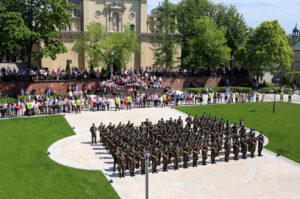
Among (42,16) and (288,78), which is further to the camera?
(288,78)

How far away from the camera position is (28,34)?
117 ft

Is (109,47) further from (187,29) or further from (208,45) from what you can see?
(208,45)

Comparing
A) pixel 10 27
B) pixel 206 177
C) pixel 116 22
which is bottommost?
pixel 206 177

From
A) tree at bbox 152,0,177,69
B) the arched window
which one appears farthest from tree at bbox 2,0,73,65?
tree at bbox 152,0,177,69

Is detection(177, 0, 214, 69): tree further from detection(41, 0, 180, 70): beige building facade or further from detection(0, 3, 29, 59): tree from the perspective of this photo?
Answer: detection(0, 3, 29, 59): tree

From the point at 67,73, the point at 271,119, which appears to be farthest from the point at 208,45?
the point at 67,73

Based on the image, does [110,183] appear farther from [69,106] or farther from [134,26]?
[134,26]

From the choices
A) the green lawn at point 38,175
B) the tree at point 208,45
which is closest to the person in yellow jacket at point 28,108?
the green lawn at point 38,175

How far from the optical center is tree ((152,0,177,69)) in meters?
49.5

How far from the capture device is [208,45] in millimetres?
50625

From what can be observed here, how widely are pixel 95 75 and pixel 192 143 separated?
25.8 m

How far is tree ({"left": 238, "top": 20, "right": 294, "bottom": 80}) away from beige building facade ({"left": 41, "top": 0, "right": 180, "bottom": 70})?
1738cm

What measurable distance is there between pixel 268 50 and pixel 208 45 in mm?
9988

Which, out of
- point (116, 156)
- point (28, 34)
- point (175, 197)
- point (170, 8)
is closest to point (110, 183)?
point (116, 156)
